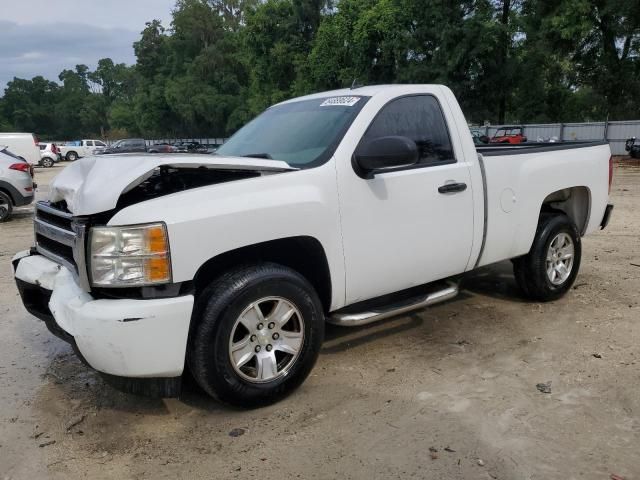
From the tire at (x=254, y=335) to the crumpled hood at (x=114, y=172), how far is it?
2.00ft

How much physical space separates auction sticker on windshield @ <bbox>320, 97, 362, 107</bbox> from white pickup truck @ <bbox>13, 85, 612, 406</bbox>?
0.10 ft

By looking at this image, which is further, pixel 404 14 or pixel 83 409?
pixel 404 14

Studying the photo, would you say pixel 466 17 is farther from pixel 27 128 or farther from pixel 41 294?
pixel 27 128

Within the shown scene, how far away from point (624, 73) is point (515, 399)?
31301 millimetres

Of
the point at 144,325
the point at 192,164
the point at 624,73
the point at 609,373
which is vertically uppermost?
the point at 624,73

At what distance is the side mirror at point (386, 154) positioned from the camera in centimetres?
340

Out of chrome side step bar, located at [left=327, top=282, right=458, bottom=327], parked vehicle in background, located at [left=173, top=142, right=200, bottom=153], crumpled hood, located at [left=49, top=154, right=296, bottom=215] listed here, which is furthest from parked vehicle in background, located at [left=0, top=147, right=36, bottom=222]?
chrome side step bar, located at [left=327, top=282, right=458, bottom=327]

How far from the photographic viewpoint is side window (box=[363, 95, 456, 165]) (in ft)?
12.9

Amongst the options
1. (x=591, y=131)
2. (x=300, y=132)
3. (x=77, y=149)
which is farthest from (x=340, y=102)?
(x=77, y=149)

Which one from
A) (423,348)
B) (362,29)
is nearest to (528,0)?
(362,29)

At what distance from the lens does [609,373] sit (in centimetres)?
373

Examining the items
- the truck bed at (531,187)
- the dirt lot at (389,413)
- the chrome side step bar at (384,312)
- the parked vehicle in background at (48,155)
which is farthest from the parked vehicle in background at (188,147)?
the parked vehicle in background at (48,155)

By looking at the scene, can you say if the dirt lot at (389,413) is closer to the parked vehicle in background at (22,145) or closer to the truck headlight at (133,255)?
the truck headlight at (133,255)

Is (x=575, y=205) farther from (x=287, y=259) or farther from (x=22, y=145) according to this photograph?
(x=22, y=145)
